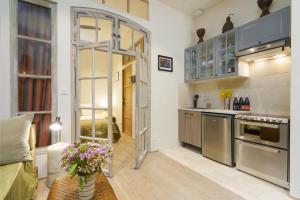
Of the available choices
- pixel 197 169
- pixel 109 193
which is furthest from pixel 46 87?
pixel 197 169

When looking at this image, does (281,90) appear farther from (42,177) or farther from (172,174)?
(42,177)

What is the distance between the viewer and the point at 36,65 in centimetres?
221

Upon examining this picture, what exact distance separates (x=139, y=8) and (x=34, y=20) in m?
1.94

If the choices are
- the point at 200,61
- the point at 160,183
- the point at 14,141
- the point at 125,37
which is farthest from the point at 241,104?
the point at 14,141

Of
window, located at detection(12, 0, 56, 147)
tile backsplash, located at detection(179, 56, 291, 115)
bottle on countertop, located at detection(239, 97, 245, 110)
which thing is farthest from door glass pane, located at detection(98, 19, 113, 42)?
bottle on countertop, located at detection(239, 97, 245, 110)

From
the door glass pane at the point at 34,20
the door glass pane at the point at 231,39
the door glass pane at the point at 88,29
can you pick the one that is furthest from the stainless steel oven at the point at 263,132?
the door glass pane at the point at 34,20

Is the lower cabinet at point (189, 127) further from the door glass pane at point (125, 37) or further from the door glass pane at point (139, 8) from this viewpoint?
the door glass pane at point (139, 8)

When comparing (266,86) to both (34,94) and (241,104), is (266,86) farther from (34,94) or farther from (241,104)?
(34,94)

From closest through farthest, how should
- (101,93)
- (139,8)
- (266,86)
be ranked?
(101,93) < (266,86) < (139,8)

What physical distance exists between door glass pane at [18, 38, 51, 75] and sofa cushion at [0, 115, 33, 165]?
861 millimetres

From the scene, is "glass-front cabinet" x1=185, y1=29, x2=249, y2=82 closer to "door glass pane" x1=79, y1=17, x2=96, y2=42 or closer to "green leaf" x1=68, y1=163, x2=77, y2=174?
"door glass pane" x1=79, y1=17, x2=96, y2=42

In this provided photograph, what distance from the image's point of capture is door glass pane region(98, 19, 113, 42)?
264cm

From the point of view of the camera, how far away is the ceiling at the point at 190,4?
339 centimetres

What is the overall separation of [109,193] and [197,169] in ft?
5.79
